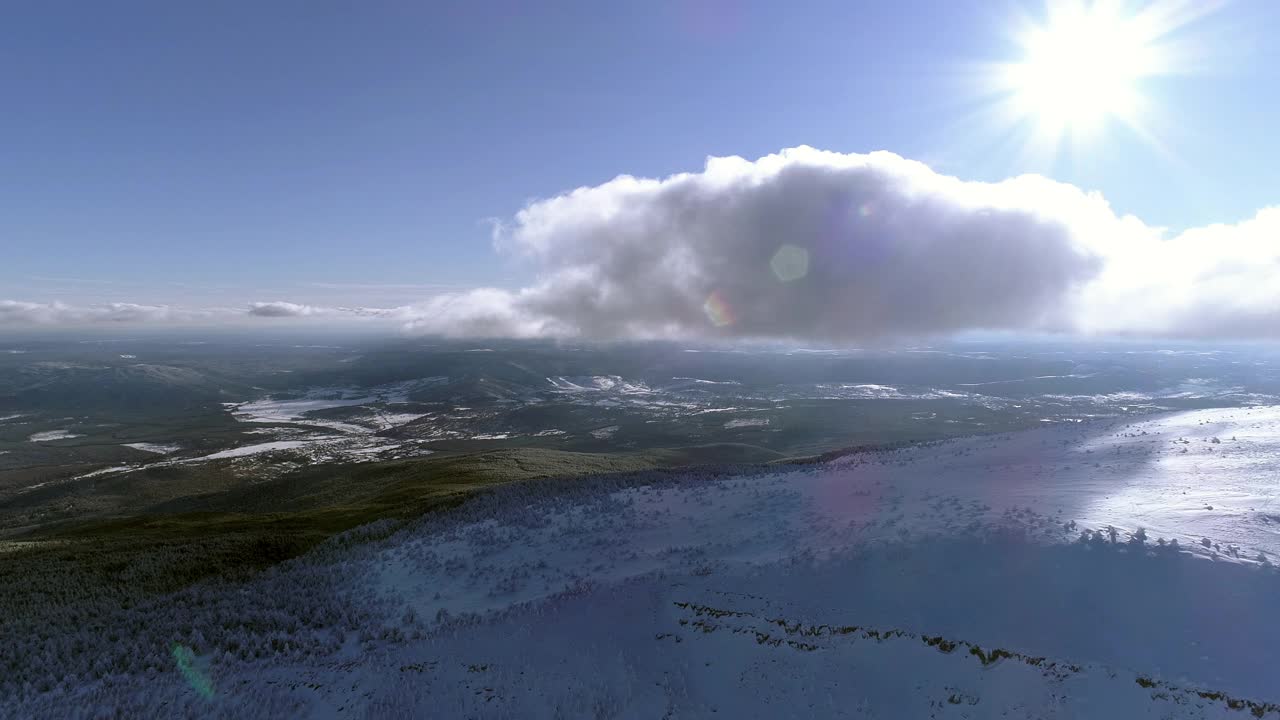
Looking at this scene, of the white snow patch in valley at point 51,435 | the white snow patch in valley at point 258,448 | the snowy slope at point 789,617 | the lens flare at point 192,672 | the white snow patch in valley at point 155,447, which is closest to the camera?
the snowy slope at point 789,617

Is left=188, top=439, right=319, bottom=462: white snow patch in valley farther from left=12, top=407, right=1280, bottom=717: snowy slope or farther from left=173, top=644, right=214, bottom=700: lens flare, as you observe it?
left=173, top=644, right=214, bottom=700: lens flare

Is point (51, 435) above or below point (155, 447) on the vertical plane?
below

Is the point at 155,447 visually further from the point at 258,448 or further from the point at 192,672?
the point at 192,672

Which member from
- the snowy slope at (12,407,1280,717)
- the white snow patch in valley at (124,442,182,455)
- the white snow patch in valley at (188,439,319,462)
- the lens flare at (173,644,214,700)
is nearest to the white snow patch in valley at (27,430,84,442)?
the white snow patch in valley at (124,442,182,455)

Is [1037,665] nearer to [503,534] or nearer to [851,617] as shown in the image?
[851,617]

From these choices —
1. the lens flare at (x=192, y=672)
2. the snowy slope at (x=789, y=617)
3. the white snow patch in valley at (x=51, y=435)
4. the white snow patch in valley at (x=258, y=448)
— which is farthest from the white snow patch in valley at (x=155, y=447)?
the lens flare at (x=192, y=672)

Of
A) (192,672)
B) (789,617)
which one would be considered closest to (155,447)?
(192,672)

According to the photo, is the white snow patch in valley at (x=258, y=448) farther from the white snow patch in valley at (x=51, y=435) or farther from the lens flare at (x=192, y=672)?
the lens flare at (x=192, y=672)
